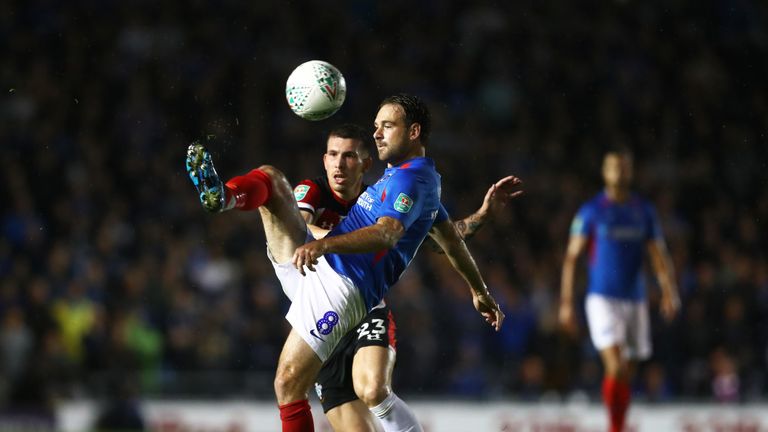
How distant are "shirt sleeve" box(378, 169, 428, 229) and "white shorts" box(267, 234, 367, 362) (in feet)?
1.46

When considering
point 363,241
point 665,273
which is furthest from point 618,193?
point 363,241

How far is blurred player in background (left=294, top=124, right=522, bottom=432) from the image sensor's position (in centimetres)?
622

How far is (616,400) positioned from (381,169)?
19.5 feet

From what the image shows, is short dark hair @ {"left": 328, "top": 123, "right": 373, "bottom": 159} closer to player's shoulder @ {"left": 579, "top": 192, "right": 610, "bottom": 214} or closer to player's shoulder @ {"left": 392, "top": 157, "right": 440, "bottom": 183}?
player's shoulder @ {"left": 392, "top": 157, "right": 440, "bottom": 183}

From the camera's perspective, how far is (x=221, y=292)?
1270cm

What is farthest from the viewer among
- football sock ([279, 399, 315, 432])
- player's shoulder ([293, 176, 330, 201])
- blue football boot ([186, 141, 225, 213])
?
player's shoulder ([293, 176, 330, 201])

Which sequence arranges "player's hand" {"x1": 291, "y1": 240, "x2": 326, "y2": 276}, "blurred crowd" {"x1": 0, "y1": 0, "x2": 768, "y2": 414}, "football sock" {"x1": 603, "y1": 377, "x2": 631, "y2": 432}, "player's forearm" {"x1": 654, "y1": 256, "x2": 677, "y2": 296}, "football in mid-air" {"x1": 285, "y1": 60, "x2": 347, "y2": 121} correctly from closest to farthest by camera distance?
"player's hand" {"x1": 291, "y1": 240, "x2": 326, "y2": 276}
"football in mid-air" {"x1": 285, "y1": 60, "x2": 347, "y2": 121}
"football sock" {"x1": 603, "y1": 377, "x2": 631, "y2": 432}
"player's forearm" {"x1": 654, "y1": 256, "x2": 677, "y2": 296}
"blurred crowd" {"x1": 0, "y1": 0, "x2": 768, "y2": 414}

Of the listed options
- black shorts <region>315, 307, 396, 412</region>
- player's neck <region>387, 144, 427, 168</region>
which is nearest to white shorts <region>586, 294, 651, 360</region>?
black shorts <region>315, 307, 396, 412</region>

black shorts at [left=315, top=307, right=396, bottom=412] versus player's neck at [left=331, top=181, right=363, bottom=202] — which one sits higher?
player's neck at [left=331, top=181, right=363, bottom=202]

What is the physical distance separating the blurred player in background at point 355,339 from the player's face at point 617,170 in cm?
302

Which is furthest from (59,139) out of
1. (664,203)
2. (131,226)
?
(664,203)

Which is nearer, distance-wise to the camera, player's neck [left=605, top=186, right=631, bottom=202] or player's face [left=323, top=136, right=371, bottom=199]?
player's face [left=323, top=136, right=371, bottom=199]

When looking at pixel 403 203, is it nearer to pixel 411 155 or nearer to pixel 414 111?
pixel 411 155

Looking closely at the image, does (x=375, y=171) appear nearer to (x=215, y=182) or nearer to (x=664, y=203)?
(x=664, y=203)
